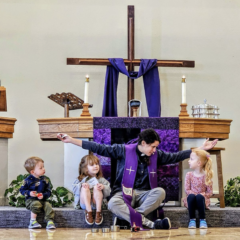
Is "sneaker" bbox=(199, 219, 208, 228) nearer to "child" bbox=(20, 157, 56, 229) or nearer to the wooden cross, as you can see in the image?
"child" bbox=(20, 157, 56, 229)

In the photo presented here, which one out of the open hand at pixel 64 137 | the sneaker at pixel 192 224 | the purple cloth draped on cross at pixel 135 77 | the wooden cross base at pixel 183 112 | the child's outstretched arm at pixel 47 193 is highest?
the purple cloth draped on cross at pixel 135 77

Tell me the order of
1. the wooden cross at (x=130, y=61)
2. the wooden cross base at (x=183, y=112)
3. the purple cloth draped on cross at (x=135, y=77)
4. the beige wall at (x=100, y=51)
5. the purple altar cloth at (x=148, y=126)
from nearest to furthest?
the purple altar cloth at (x=148, y=126) < the wooden cross base at (x=183, y=112) < the purple cloth draped on cross at (x=135, y=77) < the wooden cross at (x=130, y=61) < the beige wall at (x=100, y=51)

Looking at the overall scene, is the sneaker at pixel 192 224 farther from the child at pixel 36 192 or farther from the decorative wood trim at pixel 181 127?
the child at pixel 36 192

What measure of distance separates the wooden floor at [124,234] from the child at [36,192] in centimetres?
17

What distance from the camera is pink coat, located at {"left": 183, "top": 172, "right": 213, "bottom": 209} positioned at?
5.16 metres

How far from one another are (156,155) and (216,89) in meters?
2.90

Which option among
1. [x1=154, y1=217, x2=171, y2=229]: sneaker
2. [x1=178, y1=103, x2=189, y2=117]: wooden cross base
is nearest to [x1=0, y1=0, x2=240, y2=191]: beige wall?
[x1=178, y1=103, x2=189, y2=117]: wooden cross base

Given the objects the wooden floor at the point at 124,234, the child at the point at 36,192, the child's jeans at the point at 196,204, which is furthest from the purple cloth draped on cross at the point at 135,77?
the wooden floor at the point at 124,234

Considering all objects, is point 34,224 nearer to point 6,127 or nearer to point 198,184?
point 6,127

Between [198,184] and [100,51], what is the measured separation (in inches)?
131

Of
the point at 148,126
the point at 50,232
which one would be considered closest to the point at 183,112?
the point at 148,126

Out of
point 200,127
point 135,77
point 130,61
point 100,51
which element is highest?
point 100,51

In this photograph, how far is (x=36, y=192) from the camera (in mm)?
5023

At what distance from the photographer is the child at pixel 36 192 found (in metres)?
4.95
